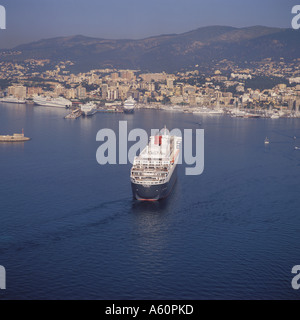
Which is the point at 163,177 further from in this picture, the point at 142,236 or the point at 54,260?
the point at 54,260

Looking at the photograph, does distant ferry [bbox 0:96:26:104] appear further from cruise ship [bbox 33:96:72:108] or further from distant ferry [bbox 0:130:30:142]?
distant ferry [bbox 0:130:30:142]

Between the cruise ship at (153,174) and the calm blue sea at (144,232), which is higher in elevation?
the cruise ship at (153,174)

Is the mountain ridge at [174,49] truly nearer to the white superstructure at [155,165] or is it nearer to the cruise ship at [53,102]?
the cruise ship at [53,102]

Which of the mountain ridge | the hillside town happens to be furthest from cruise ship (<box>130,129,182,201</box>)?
the mountain ridge

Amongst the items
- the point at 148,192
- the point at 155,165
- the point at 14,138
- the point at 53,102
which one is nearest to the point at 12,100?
the point at 53,102

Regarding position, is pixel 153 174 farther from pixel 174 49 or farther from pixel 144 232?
pixel 174 49

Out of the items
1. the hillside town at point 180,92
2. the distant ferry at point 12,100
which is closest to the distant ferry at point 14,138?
the hillside town at point 180,92
